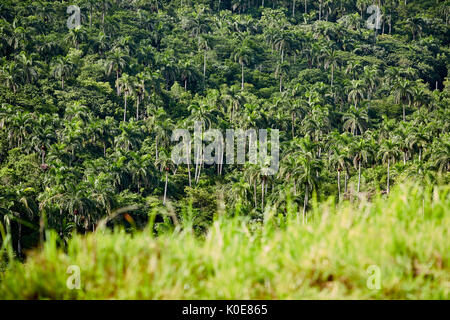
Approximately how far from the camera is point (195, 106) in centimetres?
6781

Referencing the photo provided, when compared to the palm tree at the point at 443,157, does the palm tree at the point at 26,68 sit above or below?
above

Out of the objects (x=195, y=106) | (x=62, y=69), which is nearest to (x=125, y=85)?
(x=62, y=69)

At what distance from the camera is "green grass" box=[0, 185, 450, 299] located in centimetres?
539

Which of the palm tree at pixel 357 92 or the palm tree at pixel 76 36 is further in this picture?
the palm tree at pixel 76 36

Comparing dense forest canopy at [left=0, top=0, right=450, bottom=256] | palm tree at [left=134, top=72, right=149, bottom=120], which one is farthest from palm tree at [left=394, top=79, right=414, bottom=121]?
palm tree at [left=134, top=72, right=149, bottom=120]

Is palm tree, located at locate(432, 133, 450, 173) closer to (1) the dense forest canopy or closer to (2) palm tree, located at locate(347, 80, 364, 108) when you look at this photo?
(1) the dense forest canopy

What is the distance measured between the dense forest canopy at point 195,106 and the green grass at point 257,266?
1983 centimetres

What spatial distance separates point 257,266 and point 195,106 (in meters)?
62.9

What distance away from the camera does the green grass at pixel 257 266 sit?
5391 millimetres

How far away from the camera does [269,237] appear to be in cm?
656

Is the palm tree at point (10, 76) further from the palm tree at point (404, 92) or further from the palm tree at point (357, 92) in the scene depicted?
the palm tree at point (404, 92)

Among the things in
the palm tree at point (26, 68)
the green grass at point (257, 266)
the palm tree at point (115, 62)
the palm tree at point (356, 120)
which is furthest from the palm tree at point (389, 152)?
the green grass at point (257, 266)

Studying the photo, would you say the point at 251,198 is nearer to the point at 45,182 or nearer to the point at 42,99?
the point at 45,182

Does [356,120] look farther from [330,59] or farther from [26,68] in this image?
[26,68]
